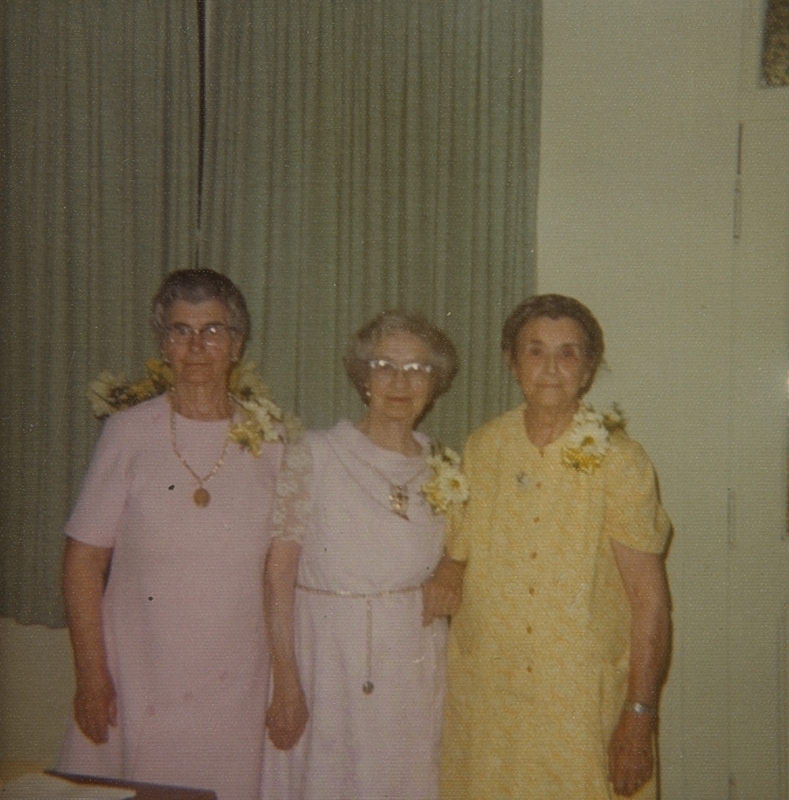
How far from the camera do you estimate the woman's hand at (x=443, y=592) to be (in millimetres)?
2020

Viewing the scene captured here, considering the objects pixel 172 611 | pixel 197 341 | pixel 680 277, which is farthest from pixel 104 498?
pixel 680 277

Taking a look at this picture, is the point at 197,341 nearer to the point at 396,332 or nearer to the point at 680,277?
the point at 396,332

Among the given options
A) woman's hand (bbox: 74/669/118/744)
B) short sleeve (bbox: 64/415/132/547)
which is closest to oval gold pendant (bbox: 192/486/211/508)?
short sleeve (bbox: 64/415/132/547)

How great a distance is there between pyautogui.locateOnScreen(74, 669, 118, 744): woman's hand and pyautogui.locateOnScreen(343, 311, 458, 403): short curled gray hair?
1.13 metres

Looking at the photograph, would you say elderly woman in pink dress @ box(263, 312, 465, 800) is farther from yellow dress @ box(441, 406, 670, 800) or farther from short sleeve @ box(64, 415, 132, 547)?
short sleeve @ box(64, 415, 132, 547)

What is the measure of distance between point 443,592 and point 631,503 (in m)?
0.60

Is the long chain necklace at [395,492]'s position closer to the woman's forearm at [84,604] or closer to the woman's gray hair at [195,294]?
the woman's gray hair at [195,294]

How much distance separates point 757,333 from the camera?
260 centimetres

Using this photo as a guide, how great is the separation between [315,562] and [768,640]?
181cm

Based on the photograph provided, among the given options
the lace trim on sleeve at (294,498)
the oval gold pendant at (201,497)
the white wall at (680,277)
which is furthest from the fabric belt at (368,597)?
the white wall at (680,277)

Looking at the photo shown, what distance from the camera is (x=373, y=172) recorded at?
8.82 feet

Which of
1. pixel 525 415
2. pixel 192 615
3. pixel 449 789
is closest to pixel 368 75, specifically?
pixel 525 415

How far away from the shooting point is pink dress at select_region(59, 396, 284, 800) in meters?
1.95

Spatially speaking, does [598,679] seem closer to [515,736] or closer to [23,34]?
[515,736]
